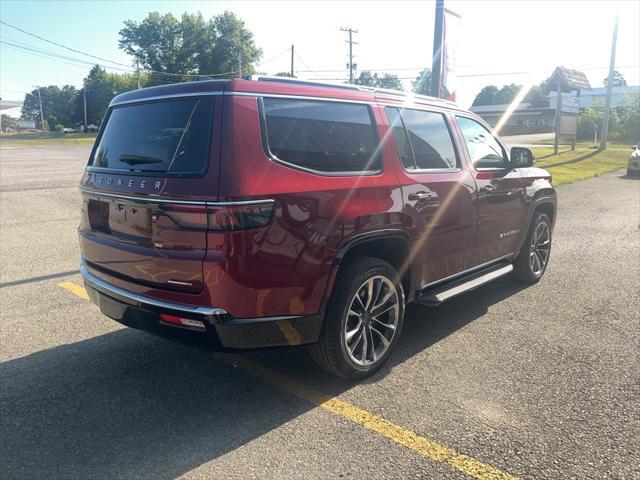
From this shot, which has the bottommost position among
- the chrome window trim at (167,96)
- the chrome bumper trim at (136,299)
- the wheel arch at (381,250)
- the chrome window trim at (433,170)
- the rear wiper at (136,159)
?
the chrome bumper trim at (136,299)

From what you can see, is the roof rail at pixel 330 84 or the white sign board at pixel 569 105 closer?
the roof rail at pixel 330 84

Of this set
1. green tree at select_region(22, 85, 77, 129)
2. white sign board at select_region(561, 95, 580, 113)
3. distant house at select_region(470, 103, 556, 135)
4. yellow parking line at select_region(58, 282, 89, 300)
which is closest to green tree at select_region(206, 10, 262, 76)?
green tree at select_region(22, 85, 77, 129)

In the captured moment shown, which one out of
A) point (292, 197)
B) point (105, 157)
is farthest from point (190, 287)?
point (105, 157)

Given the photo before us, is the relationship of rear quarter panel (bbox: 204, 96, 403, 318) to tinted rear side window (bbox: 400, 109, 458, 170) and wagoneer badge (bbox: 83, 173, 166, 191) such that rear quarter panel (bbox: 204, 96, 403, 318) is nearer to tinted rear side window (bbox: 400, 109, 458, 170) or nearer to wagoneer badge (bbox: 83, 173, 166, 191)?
wagoneer badge (bbox: 83, 173, 166, 191)

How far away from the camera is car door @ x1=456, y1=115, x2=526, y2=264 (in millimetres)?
4770

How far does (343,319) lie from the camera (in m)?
3.41

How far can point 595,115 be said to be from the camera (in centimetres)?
4694

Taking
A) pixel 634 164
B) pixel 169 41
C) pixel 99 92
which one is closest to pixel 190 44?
pixel 169 41

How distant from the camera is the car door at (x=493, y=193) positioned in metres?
4.77

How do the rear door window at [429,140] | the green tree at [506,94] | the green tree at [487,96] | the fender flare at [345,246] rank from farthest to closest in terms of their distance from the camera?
the green tree at [487,96]
the green tree at [506,94]
the rear door window at [429,140]
the fender flare at [345,246]

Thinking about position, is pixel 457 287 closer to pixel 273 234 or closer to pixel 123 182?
pixel 273 234

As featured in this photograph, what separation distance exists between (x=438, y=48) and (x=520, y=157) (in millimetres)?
6463

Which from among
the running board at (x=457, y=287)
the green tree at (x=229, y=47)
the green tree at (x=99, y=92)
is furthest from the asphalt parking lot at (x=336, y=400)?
the green tree at (x=99, y=92)

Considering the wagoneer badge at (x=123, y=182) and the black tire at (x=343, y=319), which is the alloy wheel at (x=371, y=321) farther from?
the wagoneer badge at (x=123, y=182)
